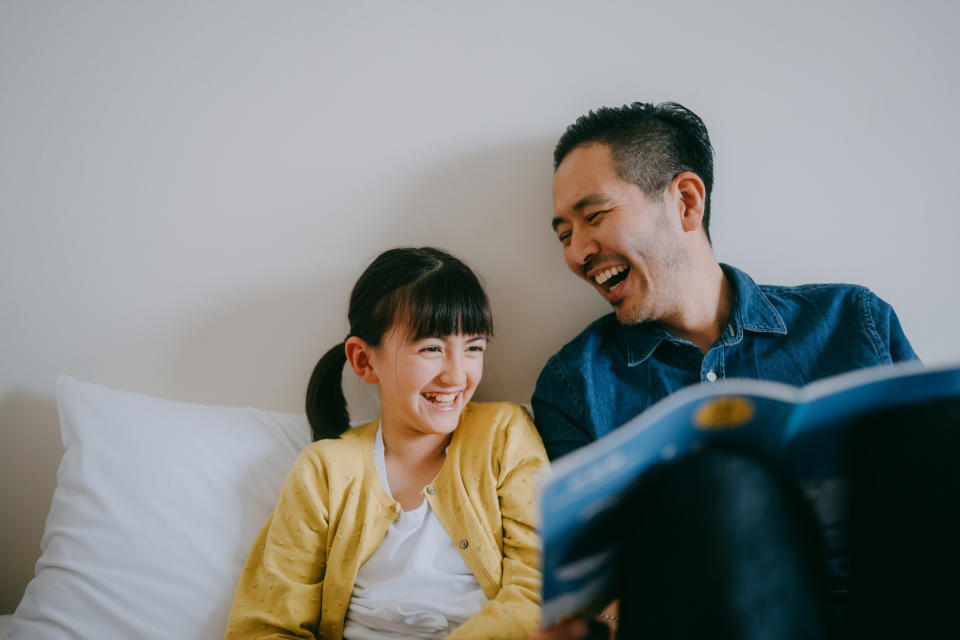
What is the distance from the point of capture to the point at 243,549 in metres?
0.88

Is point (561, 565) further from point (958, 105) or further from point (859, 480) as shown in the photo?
point (958, 105)

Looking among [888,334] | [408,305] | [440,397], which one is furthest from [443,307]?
[888,334]

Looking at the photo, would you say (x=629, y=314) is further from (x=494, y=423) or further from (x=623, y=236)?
(x=494, y=423)

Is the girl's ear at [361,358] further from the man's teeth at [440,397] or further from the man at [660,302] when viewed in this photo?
the man at [660,302]

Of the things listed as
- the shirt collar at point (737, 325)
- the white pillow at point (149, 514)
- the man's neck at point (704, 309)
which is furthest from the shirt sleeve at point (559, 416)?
the white pillow at point (149, 514)

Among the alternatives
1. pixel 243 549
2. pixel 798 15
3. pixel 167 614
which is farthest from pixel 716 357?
pixel 167 614

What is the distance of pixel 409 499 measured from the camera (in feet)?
2.89

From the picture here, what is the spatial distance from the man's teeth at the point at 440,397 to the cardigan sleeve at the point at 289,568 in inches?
9.2

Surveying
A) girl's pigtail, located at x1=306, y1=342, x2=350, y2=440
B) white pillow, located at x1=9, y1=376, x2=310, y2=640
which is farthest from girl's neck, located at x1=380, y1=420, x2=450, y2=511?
white pillow, located at x1=9, y1=376, x2=310, y2=640

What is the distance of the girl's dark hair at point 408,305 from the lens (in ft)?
2.84

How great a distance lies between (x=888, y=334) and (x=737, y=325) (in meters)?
0.27

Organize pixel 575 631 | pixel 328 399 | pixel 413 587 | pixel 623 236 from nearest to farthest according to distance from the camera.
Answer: pixel 575 631 < pixel 413 587 < pixel 623 236 < pixel 328 399

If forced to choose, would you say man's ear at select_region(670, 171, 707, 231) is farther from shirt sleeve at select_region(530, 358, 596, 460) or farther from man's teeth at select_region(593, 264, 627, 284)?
shirt sleeve at select_region(530, 358, 596, 460)

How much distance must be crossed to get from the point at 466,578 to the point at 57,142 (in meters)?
1.34
